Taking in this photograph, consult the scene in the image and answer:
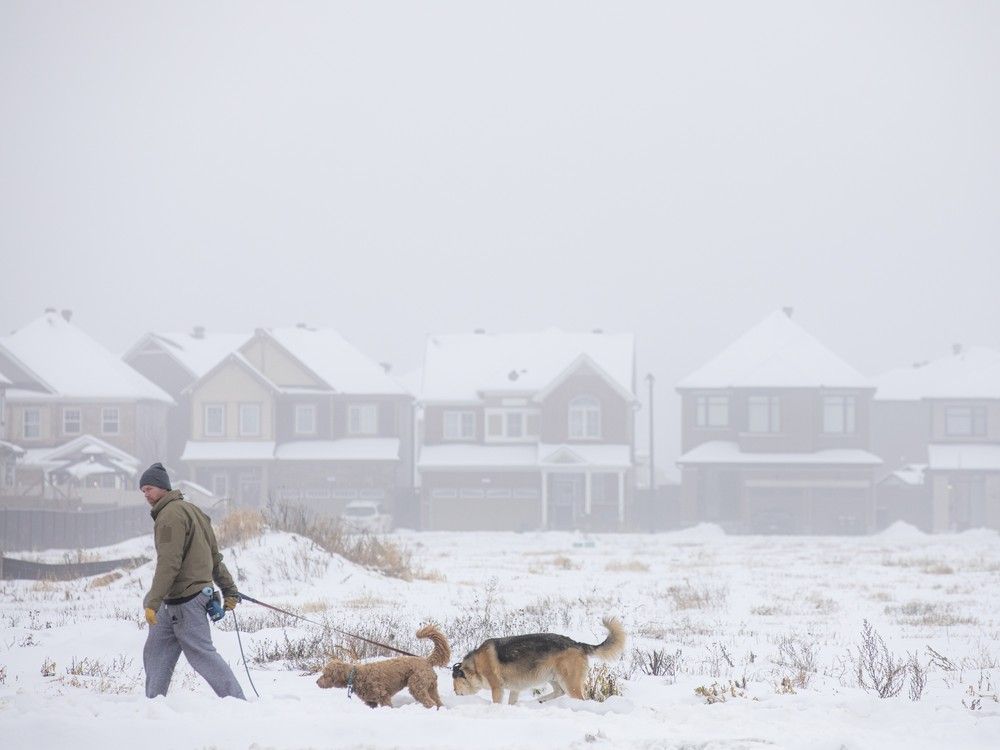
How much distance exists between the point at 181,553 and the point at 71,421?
55164mm

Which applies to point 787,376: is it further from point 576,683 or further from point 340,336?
point 576,683

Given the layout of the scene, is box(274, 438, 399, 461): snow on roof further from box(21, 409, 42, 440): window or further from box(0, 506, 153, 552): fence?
box(0, 506, 153, 552): fence

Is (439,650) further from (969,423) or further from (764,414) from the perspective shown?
(969,423)

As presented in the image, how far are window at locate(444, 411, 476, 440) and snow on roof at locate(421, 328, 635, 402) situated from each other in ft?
2.65

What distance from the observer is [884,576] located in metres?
27.8

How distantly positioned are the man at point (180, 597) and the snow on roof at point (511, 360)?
53051mm

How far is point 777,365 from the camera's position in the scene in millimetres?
63875

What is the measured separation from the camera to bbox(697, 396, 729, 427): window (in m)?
64.2

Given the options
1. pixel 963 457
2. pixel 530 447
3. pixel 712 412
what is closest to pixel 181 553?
pixel 530 447

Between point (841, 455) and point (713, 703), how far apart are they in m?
52.7

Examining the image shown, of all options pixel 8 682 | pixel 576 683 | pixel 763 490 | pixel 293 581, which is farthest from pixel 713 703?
pixel 763 490

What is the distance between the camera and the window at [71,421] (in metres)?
61.8

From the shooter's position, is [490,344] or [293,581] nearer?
[293,581]

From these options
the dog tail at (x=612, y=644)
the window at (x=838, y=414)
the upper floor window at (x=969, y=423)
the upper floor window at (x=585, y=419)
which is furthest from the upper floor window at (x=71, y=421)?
the dog tail at (x=612, y=644)
